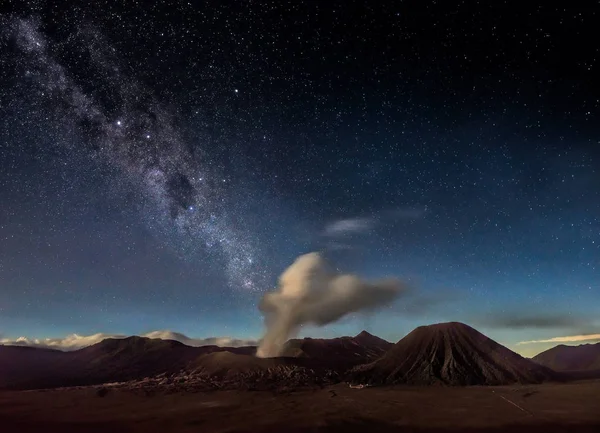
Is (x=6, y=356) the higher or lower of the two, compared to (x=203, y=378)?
higher

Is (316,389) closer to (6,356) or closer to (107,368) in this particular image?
(107,368)

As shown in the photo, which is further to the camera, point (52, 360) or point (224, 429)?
point (52, 360)

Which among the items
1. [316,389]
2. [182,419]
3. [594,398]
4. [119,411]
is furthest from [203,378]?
[594,398]

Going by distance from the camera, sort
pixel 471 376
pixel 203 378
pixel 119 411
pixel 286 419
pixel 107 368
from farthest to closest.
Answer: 1. pixel 107 368
2. pixel 203 378
3. pixel 471 376
4. pixel 119 411
5. pixel 286 419

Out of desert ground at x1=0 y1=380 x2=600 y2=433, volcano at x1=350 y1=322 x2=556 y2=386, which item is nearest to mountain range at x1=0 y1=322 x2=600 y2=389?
volcano at x1=350 y1=322 x2=556 y2=386

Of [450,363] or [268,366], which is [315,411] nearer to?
[450,363]

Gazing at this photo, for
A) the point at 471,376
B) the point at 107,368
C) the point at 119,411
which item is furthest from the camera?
the point at 107,368

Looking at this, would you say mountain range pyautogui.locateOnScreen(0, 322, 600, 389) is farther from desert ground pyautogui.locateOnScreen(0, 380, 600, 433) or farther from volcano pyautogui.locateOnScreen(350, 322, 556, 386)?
desert ground pyautogui.locateOnScreen(0, 380, 600, 433)

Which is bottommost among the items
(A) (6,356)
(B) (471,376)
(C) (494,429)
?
(C) (494,429)
